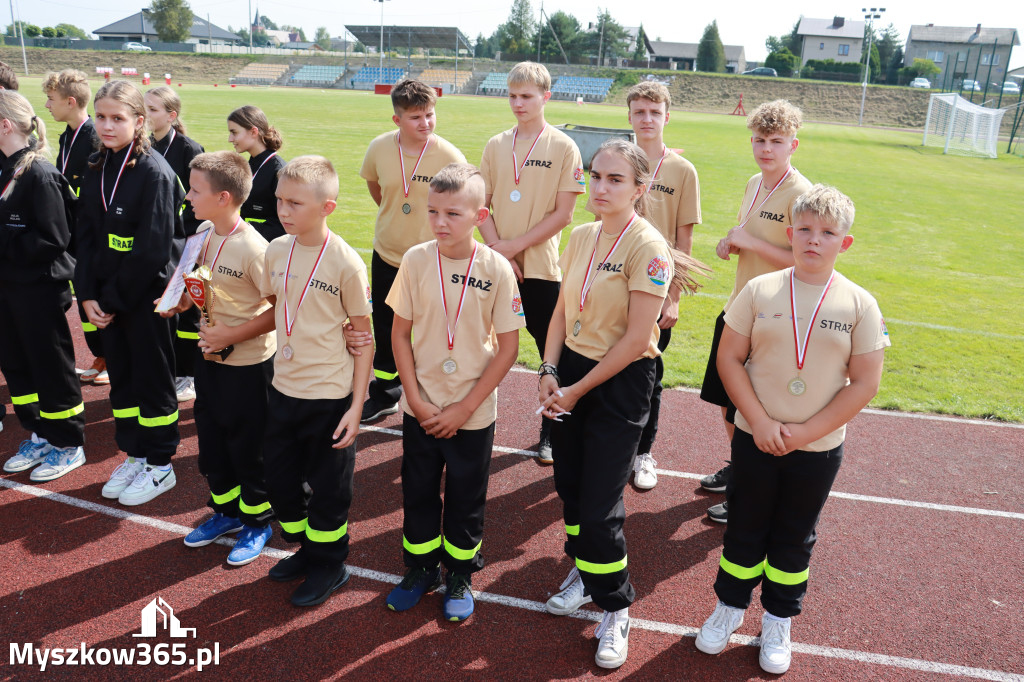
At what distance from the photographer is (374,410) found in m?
5.71

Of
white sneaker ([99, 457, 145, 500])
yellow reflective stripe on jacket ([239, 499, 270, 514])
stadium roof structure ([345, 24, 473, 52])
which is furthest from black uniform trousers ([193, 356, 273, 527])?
stadium roof structure ([345, 24, 473, 52])

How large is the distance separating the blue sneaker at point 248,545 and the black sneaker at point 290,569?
196 millimetres

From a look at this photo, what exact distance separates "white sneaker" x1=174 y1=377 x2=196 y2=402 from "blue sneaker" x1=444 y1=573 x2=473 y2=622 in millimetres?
3351

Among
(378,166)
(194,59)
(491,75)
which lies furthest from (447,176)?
(194,59)

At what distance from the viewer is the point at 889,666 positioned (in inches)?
128

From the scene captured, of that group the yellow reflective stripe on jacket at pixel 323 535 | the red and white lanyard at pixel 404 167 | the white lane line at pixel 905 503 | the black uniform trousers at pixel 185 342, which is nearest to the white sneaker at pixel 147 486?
the black uniform trousers at pixel 185 342

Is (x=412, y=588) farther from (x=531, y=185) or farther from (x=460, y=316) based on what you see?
(x=531, y=185)

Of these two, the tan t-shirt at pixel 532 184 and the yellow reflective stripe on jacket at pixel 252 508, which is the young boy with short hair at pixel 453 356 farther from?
the tan t-shirt at pixel 532 184

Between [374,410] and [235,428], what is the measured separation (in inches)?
75.2

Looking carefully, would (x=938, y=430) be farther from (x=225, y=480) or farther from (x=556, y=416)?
(x=225, y=480)

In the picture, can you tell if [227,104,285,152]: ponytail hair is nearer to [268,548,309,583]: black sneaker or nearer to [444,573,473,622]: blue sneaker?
[268,548,309,583]: black sneaker

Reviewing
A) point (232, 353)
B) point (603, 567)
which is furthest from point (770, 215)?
point (232, 353)

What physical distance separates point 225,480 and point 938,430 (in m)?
5.62

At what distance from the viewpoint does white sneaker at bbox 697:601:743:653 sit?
10.8 feet
